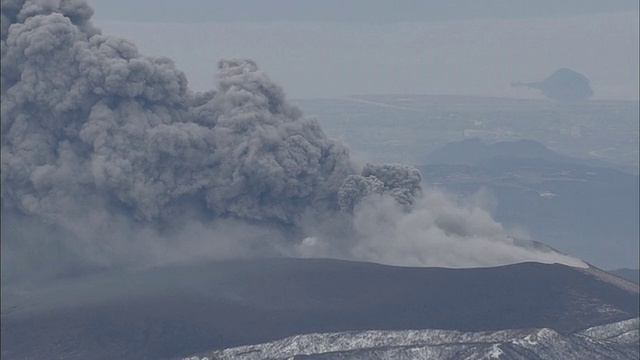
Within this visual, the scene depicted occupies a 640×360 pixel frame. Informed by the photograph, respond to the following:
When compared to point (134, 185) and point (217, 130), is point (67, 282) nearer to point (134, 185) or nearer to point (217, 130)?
point (134, 185)

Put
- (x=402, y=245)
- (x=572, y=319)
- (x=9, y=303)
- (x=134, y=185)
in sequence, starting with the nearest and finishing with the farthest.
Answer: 1. (x=9, y=303)
2. (x=572, y=319)
3. (x=134, y=185)
4. (x=402, y=245)

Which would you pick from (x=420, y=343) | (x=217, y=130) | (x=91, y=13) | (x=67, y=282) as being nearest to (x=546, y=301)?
(x=420, y=343)

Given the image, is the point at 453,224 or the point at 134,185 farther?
the point at 453,224

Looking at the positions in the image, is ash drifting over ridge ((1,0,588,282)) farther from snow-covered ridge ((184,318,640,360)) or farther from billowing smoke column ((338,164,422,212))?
snow-covered ridge ((184,318,640,360))

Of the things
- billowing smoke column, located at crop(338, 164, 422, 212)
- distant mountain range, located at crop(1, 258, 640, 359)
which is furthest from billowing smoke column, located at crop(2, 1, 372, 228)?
distant mountain range, located at crop(1, 258, 640, 359)

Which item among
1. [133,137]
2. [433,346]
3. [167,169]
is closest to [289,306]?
[433,346]

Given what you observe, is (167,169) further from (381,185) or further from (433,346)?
(433,346)

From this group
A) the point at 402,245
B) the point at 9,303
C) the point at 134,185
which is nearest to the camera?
the point at 9,303
